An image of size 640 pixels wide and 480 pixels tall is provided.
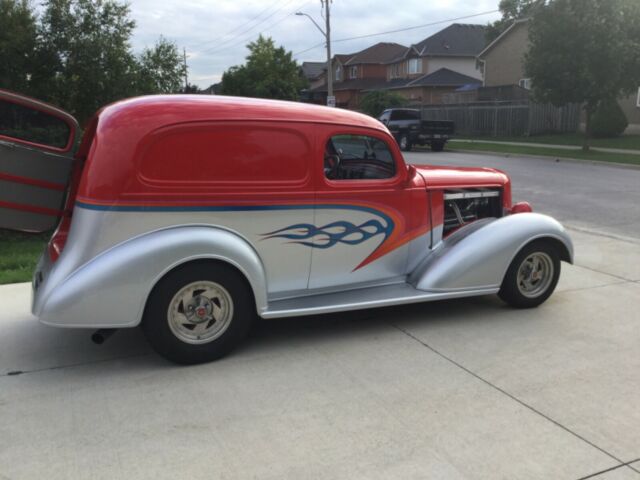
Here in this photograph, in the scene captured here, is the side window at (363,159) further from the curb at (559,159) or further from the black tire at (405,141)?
the black tire at (405,141)

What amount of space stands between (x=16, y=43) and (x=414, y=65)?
49.8 m

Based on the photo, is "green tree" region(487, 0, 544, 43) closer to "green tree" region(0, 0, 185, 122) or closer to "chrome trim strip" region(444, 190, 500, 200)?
"green tree" region(0, 0, 185, 122)

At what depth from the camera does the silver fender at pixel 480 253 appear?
4.85m

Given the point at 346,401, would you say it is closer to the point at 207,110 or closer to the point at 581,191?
the point at 207,110

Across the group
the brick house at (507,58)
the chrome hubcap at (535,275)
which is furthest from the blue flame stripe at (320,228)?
the brick house at (507,58)

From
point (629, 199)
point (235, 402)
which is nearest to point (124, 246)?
point (235, 402)

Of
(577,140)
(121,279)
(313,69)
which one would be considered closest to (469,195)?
(121,279)

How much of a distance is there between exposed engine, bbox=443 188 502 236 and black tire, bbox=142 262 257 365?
7.00 ft

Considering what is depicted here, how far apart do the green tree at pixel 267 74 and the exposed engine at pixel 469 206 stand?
50.4 m

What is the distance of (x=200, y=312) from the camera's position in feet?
13.4

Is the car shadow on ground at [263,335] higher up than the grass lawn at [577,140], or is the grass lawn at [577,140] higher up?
the grass lawn at [577,140]

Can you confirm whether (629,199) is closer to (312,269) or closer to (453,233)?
(453,233)

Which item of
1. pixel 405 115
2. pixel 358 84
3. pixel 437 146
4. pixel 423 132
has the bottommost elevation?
pixel 437 146

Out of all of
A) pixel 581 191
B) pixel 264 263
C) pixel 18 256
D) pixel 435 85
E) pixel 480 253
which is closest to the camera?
pixel 264 263
